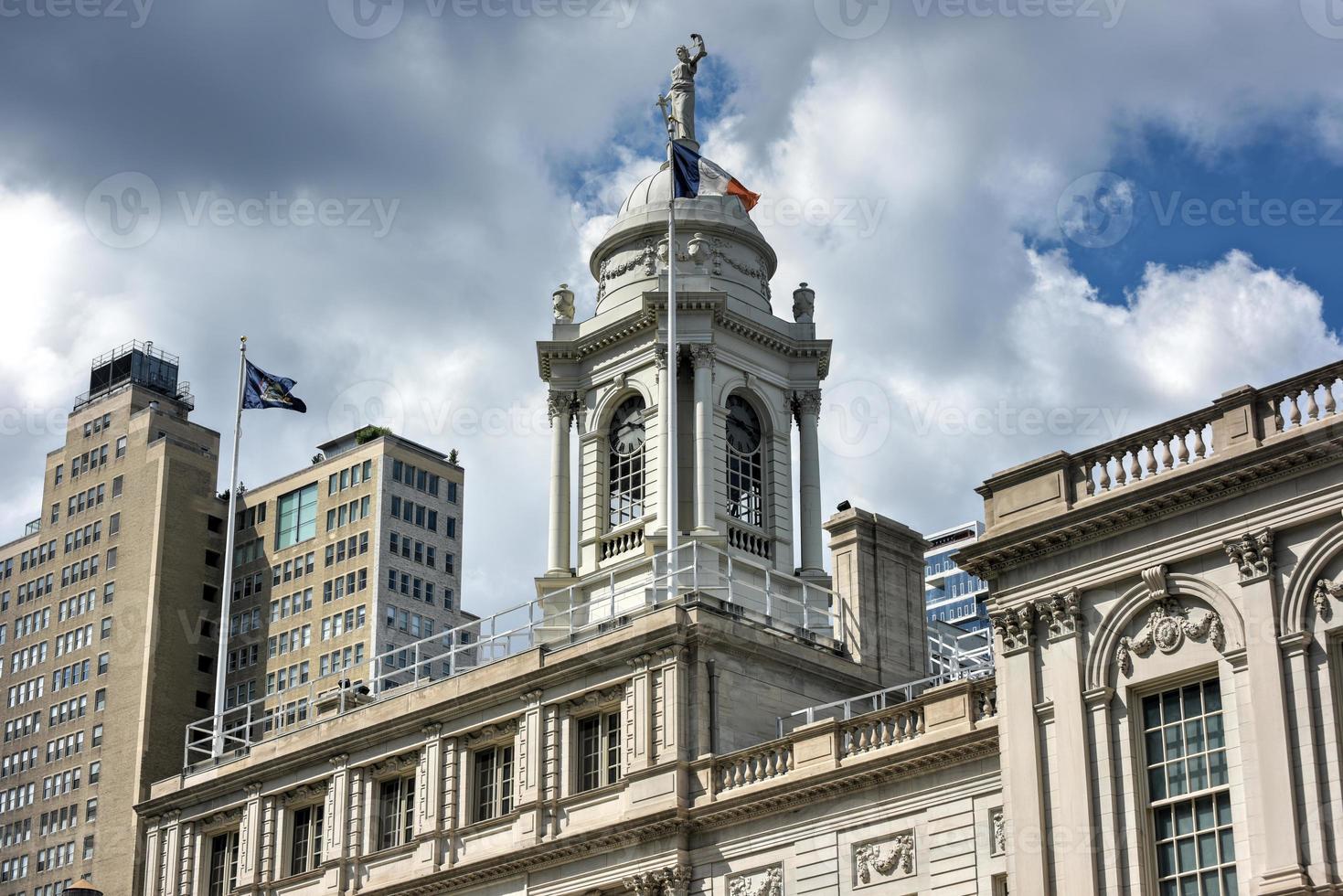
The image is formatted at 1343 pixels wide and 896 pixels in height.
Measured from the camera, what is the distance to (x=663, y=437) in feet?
189

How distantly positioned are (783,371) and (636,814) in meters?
19.0

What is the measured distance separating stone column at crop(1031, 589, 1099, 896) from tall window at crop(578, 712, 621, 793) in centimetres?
1338

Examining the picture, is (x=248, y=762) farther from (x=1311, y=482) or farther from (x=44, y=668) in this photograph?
(x=44, y=668)

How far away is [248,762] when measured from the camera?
56.0 meters

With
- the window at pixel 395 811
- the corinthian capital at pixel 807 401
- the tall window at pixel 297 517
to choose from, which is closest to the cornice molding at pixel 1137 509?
the window at pixel 395 811

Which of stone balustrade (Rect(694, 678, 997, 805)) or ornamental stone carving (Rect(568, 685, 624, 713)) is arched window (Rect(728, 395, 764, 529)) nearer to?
ornamental stone carving (Rect(568, 685, 624, 713))

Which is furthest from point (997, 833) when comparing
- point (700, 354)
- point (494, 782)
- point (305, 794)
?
point (700, 354)

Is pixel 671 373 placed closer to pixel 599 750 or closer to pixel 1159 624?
pixel 599 750

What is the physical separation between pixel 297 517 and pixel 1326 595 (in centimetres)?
11876

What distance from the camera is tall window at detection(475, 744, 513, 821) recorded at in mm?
49594

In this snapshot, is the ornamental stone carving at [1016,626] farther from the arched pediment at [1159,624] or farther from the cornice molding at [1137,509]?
the arched pediment at [1159,624]

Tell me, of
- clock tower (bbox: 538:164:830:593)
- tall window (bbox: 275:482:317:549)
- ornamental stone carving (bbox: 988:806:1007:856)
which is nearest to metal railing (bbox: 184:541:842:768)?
clock tower (bbox: 538:164:830:593)

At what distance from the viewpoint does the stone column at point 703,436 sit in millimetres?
56312

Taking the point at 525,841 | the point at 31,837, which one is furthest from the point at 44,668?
the point at 525,841
